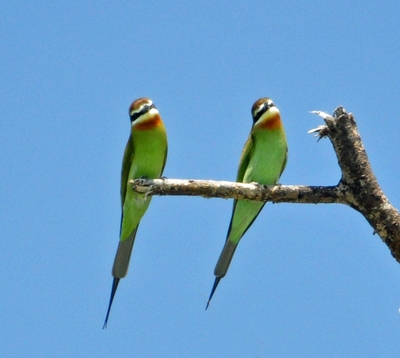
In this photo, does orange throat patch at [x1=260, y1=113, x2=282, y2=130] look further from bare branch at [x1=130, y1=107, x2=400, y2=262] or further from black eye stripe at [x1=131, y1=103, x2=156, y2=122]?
bare branch at [x1=130, y1=107, x2=400, y2=262]

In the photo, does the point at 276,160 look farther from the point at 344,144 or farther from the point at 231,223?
the point at 344,144

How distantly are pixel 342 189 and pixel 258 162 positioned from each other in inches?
65.6

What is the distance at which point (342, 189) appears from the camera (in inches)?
201

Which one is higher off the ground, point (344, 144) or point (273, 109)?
point (273, 109)

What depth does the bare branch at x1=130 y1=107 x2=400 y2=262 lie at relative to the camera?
486 cm

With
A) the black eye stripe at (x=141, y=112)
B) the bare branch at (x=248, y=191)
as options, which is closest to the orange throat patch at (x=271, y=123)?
the black eye stripe at (x=141, y=112)

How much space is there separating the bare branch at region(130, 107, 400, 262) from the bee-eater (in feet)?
4.03

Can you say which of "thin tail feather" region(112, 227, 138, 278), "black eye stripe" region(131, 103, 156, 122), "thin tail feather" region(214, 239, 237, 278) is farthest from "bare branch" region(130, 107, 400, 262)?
"black eye stripe" region(131, 103, 156, 122)

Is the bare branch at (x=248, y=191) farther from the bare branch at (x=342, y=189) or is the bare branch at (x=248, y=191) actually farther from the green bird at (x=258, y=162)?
the green bird at (x=258, y=162)

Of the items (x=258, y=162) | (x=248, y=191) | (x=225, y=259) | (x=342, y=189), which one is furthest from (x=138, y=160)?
(x=342, y=189)

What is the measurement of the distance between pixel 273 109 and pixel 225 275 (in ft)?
5.34

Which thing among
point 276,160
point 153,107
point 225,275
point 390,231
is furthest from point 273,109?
point 390,231

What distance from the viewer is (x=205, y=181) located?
5.24 m

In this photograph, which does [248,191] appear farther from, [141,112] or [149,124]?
[141,112]
